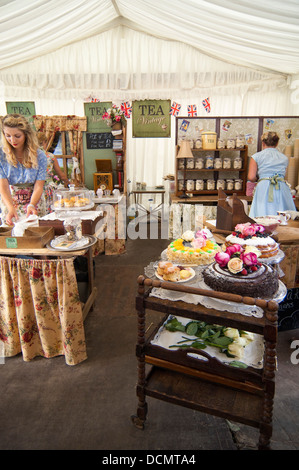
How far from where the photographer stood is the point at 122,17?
6.68 meters

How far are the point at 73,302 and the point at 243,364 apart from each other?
136cm

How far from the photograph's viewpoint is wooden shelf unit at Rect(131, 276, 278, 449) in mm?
1509

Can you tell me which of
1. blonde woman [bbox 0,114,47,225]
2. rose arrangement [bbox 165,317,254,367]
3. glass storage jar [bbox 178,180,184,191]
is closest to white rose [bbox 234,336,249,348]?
rose arrangement [bbox 165,317,254,367]

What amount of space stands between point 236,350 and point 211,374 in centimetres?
20

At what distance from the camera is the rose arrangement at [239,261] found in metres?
1.64

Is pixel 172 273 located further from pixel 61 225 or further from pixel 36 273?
pixel 61 225

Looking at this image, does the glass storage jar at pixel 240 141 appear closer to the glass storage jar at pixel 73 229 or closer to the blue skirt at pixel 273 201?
the blue skirt at pixel 273 201

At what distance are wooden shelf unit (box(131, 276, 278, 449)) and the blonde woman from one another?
Result: 6.23 feet

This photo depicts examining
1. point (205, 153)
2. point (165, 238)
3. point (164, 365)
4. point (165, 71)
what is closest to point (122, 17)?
point (165, 71)

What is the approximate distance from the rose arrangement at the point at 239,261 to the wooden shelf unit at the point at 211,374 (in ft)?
0.66

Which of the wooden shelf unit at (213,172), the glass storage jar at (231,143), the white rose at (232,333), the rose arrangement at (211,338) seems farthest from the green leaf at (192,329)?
the glass storage jar at (231,143)

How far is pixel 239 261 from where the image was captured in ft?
5.41

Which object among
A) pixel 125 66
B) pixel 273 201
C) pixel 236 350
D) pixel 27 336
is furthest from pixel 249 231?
pixel 125 66
